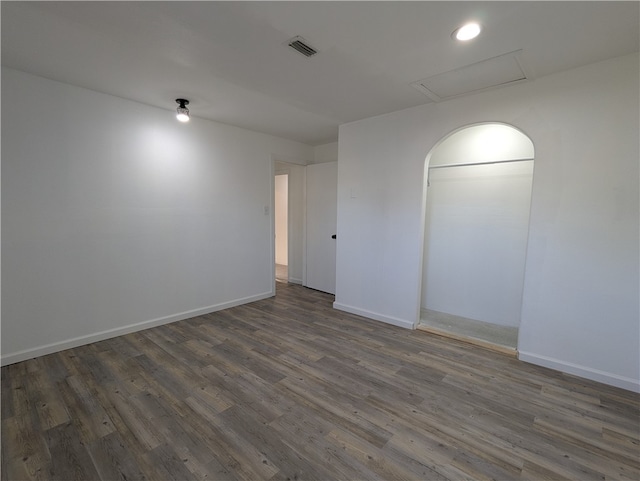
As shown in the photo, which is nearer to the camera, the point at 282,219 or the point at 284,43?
the point at 284,43

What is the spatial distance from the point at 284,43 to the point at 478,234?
3.09 meters

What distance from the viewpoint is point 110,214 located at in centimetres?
299

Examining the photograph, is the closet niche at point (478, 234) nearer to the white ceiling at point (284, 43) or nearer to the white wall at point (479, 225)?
the white wall at point (479, 225)

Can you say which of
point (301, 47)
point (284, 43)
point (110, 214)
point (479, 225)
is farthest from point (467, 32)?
point (110, 214)

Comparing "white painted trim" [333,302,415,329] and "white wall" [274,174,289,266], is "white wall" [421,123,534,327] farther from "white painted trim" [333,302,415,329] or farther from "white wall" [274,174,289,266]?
"white wall" [274,174,289,266]

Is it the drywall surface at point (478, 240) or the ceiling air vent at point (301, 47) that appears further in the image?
the drywall surface at point (478, 240)

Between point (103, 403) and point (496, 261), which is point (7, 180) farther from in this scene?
point (496, 261)

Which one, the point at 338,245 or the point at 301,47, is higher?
the point at 301,47

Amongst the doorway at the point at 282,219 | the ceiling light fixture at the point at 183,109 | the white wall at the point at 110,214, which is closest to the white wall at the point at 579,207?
the ceiling light fixture at the point at 183,109

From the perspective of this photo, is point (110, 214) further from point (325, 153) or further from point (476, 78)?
point (476, 78)

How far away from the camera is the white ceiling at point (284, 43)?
5.43 feet

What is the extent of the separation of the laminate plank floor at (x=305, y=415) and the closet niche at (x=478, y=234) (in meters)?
0.89

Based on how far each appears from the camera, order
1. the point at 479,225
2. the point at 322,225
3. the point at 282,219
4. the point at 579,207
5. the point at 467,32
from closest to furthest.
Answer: the point at 467,32 < the point at 579,207 < the point at 479,225 < the point at 322,225 < the point at 282,219

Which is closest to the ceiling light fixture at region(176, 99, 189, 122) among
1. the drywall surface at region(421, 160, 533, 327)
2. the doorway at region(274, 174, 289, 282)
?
the drywall surface at region(421, 160, 533, 327)
